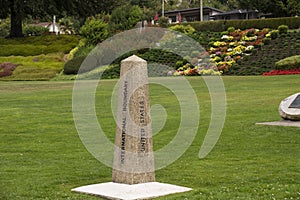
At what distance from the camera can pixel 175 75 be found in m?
34.4

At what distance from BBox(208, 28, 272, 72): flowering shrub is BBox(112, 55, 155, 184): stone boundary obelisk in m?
27.1

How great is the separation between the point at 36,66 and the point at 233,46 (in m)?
12.4

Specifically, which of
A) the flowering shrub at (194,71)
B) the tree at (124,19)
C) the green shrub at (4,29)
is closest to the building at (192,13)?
the green shrub at (4,29)

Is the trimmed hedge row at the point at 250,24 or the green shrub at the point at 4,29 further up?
the trimmed hedge row at the point at 250,24

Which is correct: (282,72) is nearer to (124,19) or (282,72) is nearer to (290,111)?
(124,19)

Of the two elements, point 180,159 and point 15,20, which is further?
point 15,20

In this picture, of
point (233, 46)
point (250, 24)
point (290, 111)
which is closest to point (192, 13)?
point (250, 24)

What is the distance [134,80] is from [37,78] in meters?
30.4

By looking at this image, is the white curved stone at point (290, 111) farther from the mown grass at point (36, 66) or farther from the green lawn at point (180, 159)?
the mown grass at point (36, 66)

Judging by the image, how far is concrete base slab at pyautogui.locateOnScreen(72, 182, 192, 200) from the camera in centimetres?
758

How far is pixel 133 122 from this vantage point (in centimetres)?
788

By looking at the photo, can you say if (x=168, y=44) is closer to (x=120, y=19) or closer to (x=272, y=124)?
(x=120, y=19)

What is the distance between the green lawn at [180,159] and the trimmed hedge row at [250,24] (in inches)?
1201

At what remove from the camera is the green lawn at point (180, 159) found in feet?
26.8
